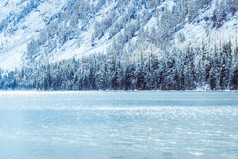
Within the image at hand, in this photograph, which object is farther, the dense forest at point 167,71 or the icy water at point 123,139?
the dense forest at point 167,71

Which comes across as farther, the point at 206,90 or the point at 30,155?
the point at 206,90

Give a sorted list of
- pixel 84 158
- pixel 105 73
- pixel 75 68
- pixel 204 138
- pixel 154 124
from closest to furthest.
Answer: pixel 84 158, pixel 204 138, pixel 154 124, pixel 105 73, pixel 75 68

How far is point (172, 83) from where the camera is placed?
13900 cm

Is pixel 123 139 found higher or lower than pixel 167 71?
lower

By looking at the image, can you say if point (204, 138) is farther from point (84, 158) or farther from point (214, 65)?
point (214, 65)

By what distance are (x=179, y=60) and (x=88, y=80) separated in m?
→ 48.2

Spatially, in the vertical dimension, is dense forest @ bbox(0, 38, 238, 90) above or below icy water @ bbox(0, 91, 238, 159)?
above

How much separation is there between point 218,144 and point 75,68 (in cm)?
16190

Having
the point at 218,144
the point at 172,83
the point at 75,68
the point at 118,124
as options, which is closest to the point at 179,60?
the point at 172,83

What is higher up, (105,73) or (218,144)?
(105,73)

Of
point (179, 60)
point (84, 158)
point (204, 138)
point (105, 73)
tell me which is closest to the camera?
point (84, 158)

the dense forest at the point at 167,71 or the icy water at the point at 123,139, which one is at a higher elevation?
the dense forest at the point at 167,71

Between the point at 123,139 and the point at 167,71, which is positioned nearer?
the point at 123,139

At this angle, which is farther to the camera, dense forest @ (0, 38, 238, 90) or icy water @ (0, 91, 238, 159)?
dense forest @ (0, 38, 238, 90)
